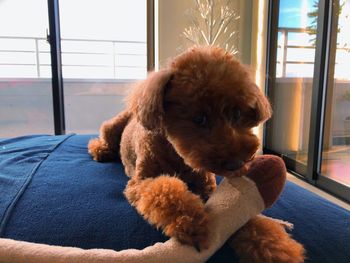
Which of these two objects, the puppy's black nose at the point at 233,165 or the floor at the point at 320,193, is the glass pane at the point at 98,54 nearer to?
the floor at the point at 320,193

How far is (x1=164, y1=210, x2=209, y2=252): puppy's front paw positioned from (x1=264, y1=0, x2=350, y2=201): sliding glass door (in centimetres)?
196

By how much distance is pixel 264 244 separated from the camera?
0.71 meters

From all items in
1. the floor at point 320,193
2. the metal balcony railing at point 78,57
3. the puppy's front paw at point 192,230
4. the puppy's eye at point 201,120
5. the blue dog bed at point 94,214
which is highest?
the metal balcony railing at point 78,57

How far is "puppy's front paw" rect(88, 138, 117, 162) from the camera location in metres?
1.47

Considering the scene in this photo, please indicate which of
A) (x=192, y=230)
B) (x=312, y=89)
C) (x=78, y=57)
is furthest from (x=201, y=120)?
(x=78, y=57)

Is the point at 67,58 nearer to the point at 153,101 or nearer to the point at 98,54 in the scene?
the point at 98,54

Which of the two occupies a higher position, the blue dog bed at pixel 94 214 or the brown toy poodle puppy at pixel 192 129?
the brown toy poodle puppy at pixel 192 129

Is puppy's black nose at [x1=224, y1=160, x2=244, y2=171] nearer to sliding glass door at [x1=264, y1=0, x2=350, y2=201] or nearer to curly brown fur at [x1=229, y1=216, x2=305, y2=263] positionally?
curly brown fur at [x1=229, y1=216, x2=305, y2=263]

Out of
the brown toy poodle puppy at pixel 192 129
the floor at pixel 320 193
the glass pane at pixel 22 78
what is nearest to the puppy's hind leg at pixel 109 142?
the brown toy poodle puppy at pixel 192 129

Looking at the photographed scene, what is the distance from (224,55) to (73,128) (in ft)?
10.7

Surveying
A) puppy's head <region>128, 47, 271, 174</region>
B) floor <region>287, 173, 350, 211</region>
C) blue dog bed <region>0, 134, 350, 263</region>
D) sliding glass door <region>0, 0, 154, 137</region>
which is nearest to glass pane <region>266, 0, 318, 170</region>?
floor <region>287, 173, 350, 211</region>

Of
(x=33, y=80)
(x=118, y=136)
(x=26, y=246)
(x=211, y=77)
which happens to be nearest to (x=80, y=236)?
(x=26, y=246)

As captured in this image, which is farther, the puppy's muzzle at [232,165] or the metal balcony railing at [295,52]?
the metal balcony railing at [295,52]

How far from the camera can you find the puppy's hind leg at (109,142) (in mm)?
1485
